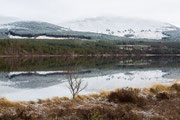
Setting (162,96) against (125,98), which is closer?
(125,98)

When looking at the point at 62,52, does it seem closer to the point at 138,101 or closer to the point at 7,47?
the point at 7,47

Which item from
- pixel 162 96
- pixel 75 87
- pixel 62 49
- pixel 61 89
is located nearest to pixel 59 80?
pixel 61 89

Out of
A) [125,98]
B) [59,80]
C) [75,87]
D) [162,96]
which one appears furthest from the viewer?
[59,80]

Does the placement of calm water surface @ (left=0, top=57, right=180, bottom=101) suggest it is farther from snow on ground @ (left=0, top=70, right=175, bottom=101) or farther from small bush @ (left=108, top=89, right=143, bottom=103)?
small bush @ (left=108, top=89, right=143, bottom=103)

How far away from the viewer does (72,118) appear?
32.7 feet

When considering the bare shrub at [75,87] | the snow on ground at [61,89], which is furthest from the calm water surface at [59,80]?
the bare shrub at [75,87]

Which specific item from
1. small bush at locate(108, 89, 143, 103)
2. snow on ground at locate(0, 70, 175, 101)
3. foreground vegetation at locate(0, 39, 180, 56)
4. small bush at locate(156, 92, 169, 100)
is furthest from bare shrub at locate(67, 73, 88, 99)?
foreground vegetation at locate(0, 39, 180, 56)

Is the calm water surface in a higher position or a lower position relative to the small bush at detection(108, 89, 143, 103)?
lower

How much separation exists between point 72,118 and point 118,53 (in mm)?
161800

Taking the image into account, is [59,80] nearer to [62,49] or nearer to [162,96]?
[162,96]

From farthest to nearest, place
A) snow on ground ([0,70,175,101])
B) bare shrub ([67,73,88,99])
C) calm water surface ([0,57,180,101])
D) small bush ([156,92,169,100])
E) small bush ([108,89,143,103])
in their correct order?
1. calm water surface ([0,57,180,101])
2. snow on ground ([0,70,175,101])
3. bare shrub ([67,73,88,99])
4. small bush ([156,92,169,100])
5. small bush ([108,89,143,103])

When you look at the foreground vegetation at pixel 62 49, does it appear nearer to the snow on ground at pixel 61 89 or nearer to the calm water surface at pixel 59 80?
the calm water surface at pixel 59 80

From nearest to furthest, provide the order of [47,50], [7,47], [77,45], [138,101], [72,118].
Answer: [72,118]
[138,101]
[7,47]
[47,50]
[77,45]

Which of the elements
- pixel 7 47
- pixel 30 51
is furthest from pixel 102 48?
pixel 7 47
